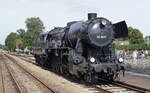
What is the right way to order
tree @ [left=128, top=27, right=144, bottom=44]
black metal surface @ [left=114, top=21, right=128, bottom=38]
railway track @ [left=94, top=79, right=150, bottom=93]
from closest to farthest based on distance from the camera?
railway track @ [left=94, top=79, right=150, bottom=93] < black metal surface @ [left=114, top=21, right=128, bottom=38] < tree @ [left=128, top=27, right=144, bottom=44]

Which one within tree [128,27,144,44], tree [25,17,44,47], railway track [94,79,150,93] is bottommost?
railway track [94,79,150,93]

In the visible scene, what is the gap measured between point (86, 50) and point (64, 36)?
3.57m

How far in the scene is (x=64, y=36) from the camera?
17.0 m

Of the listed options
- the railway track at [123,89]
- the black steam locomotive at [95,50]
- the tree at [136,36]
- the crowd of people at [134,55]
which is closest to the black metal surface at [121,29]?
the black steam locomotive at [95,50]

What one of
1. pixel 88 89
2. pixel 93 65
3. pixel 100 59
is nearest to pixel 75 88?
pixel 88 89

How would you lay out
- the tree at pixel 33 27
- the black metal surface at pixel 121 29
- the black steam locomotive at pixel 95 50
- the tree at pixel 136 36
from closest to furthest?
the black steam locomotive at pixel 95 50
the black metal surface at pixel 121 29
the tree at pixel 33 27
the tree at pixel 136 36

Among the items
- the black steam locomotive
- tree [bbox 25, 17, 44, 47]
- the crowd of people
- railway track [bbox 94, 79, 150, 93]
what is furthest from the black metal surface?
tree [bbox 25, 17, 44, 47]

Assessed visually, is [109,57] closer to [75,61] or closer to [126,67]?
[126,67]

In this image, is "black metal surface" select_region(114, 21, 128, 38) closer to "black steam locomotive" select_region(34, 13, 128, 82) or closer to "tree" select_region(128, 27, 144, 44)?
"black steam locomotive" select_region(34, 13, 128, 82)

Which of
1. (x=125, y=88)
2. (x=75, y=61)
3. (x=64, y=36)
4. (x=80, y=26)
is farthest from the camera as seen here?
(x=64, y=36)

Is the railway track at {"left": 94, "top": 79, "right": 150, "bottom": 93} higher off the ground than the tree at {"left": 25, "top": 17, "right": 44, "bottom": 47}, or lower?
lower

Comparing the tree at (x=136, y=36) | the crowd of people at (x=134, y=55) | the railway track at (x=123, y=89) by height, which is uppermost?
the tree at (x=136, y=36)

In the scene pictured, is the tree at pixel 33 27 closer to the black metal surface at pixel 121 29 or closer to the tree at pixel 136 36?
the tree at pixel 136 36

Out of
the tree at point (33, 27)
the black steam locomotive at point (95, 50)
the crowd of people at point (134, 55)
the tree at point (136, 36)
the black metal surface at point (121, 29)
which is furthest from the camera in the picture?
the tree at point (136, 36)
